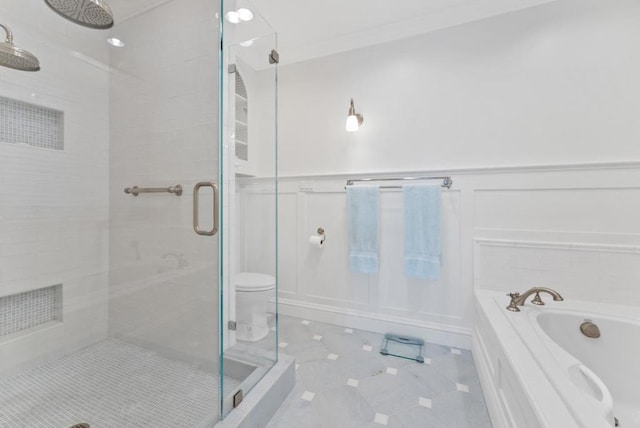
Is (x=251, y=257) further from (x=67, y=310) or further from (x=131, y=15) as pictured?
(x=131, y=15)

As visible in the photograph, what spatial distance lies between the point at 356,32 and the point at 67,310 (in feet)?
9.30

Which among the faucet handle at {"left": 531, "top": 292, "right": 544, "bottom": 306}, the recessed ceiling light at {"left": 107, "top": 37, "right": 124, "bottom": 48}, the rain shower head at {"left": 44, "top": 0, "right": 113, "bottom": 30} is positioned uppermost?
the recessed ceiling light at {"left": 107, "top": 37, "right": 124, "bottom": 48}

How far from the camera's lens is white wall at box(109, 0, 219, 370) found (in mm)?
1554

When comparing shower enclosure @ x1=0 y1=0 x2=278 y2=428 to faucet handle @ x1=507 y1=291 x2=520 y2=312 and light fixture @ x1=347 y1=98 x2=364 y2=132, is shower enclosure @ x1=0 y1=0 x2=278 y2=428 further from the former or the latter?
faucet handle @ x1=507 y1=291 x2=520 y2=312

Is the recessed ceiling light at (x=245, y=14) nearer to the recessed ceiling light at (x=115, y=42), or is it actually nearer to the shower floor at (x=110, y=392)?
the recessed ceiling light at (x=115, y=42)

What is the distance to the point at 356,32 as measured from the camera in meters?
2.21

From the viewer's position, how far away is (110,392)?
1332 mm

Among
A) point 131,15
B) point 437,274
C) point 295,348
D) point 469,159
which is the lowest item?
point 295,348

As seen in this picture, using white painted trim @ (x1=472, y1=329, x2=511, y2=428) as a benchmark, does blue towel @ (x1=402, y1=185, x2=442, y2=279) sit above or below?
above

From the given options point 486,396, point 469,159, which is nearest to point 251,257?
point 486,396

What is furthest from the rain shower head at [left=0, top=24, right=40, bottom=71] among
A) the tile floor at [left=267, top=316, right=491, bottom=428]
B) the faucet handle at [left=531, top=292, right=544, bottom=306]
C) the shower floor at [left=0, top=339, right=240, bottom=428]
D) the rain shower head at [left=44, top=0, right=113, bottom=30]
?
the faucet handle at [left=531, top=292, right=544, bottom=306]

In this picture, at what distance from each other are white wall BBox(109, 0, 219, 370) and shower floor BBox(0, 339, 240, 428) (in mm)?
108

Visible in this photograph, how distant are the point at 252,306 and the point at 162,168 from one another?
1077 mm

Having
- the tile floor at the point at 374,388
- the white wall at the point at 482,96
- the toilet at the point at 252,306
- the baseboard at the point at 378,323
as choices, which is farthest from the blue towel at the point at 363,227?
the toilet at the point at 252,306
